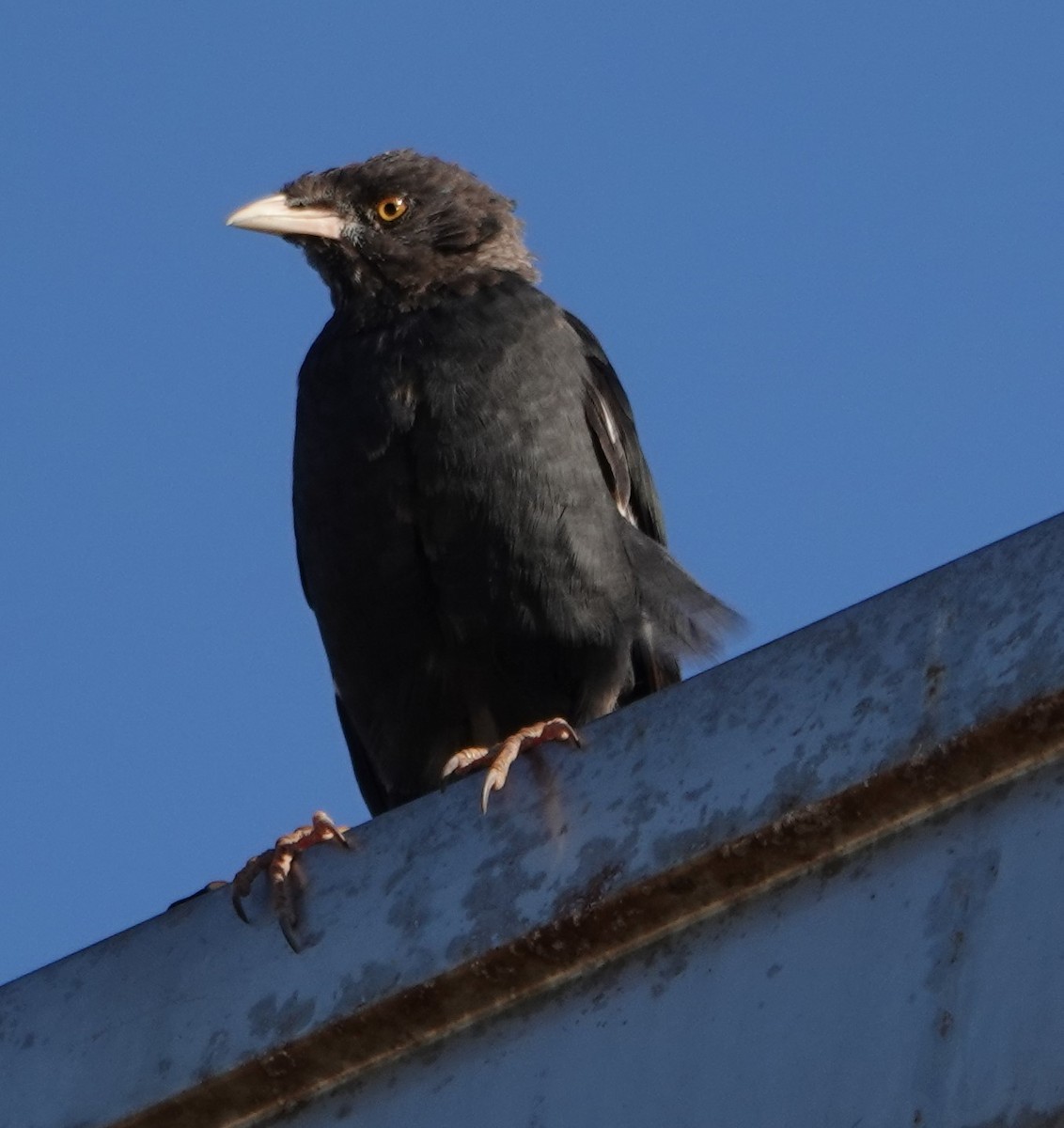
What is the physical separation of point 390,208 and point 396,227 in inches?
4.0

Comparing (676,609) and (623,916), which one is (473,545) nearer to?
(676,609)

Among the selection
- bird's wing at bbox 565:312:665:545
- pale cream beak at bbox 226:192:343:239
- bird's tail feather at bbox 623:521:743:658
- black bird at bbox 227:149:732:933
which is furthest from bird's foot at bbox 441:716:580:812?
pale cream beak at bbox 226:192:343:239

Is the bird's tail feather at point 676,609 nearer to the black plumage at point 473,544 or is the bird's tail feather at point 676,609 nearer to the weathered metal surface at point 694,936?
the black plumage at point 473,544

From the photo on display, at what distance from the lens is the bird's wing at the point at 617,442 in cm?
650

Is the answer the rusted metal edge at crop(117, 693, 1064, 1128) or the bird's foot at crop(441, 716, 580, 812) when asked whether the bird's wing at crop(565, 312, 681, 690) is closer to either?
the bird's foot at crop(441, 716, 580, 812)

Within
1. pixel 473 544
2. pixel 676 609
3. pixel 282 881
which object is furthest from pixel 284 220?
pixel 282 881

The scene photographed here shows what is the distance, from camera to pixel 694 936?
321 cm

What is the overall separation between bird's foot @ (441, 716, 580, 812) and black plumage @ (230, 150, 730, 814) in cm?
124

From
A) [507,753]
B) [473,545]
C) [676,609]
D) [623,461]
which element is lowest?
[507,753]

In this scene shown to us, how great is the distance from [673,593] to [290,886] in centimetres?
273

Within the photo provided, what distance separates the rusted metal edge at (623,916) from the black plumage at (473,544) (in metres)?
2.68

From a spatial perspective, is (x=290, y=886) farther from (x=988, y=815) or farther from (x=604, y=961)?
(x=988, y=815)

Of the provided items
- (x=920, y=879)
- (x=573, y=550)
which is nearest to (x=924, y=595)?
(x=920, y=879)

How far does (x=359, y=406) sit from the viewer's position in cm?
620
